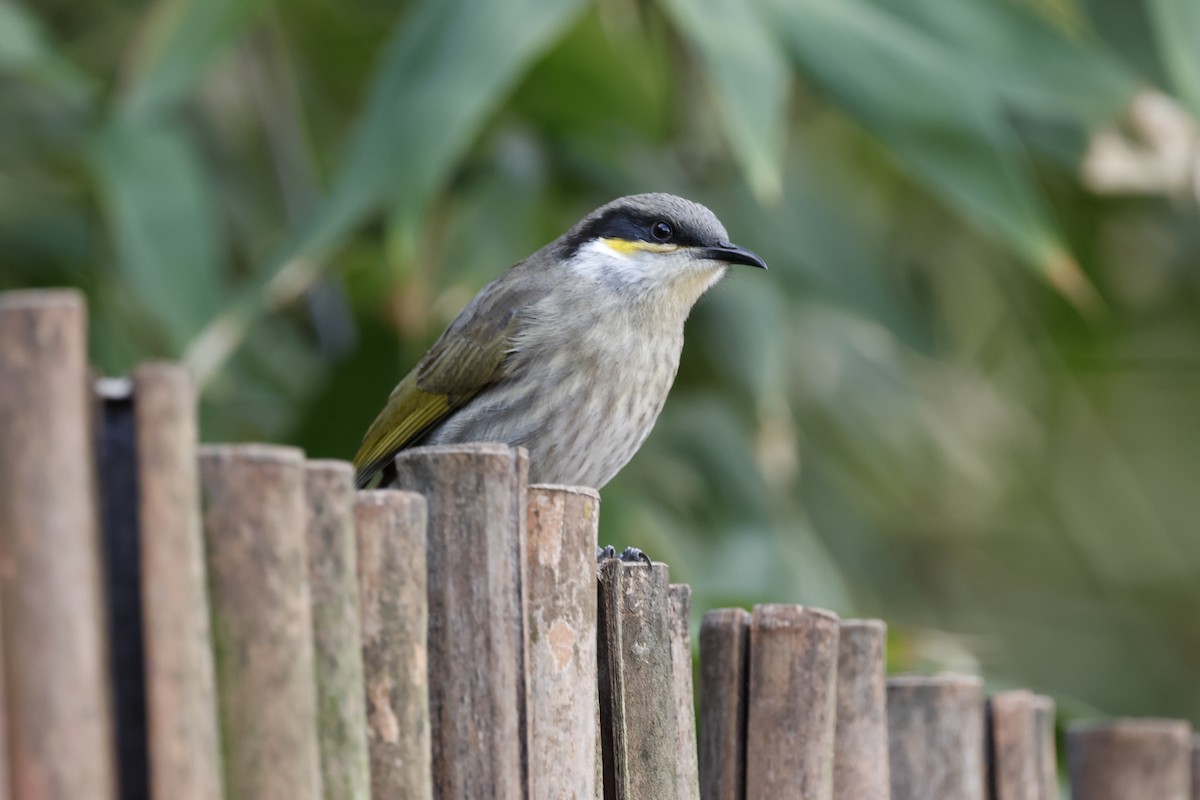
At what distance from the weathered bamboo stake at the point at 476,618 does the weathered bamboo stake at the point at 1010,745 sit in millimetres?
1207

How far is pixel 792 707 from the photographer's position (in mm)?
2488

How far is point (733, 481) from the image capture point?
6.07 metres

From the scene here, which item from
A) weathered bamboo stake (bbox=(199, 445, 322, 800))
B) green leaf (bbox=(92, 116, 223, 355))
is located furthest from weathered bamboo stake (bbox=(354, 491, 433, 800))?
green leaf (bbox=(92, 116, 223, 355))

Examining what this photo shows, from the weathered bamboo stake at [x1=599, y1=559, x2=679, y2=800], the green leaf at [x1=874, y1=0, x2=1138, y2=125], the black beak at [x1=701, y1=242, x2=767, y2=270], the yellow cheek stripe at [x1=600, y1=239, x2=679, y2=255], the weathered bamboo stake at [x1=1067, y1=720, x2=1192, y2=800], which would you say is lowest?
the weathered bamboo stake at [x1=1067, y1=720, x2=1192, y2=800]

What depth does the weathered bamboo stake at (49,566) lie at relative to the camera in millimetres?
1552

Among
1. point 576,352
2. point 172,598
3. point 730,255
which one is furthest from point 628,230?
point 172,598

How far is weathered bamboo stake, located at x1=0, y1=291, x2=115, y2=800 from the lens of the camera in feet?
5.09

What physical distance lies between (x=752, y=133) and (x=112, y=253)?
281cm

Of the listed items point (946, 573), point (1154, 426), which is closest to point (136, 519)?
point (946, 573)

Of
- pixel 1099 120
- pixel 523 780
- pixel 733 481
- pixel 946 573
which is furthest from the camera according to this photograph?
pixel 946 573

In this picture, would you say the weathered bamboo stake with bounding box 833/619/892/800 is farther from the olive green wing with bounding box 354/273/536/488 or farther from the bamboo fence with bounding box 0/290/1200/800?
the olive green wing with bounding box 354/273/536/488

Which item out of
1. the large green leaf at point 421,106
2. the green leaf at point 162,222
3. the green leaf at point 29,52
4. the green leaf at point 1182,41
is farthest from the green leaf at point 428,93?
the green leaf at point 1182,41

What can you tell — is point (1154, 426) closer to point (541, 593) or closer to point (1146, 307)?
point (1146, 307)

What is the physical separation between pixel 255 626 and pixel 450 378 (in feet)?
6.86
